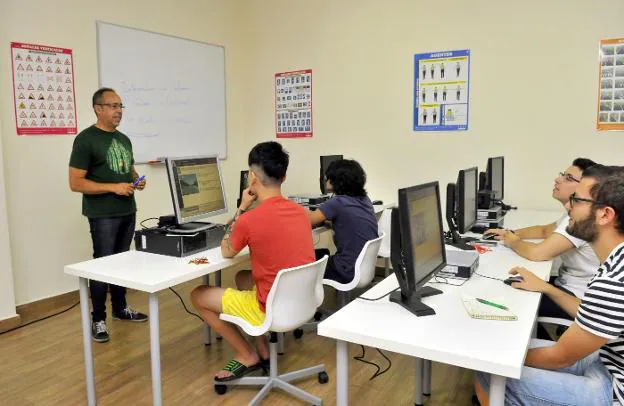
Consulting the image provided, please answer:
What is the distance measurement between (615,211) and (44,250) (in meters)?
3.78

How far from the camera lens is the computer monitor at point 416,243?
1.66 meters

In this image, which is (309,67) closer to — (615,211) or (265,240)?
(265,240)

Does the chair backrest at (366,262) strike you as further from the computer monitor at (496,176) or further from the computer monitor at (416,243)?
the computer monitor at (496,176)

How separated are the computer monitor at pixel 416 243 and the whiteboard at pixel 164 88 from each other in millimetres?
3174

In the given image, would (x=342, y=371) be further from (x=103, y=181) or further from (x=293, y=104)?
(x=293, y=104)

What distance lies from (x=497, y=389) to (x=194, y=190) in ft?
6.02

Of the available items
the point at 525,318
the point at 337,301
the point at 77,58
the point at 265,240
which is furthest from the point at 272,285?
the point at 77,58

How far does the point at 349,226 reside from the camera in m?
3.04

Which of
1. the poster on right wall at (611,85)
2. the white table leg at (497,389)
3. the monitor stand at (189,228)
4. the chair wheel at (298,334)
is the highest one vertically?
the poster on right wall at (611,85)

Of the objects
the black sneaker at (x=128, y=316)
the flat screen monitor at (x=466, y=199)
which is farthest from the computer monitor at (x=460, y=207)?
the black sneaker at (x=128, y=316)

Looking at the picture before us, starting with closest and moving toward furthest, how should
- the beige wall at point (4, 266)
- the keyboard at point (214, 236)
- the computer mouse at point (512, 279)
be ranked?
the computer mouse at point (512, 279) < the keyboard at point (214, 236) < the beige wall at point (4, 266)

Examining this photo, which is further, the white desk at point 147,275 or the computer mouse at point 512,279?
the white desk at point 147,275

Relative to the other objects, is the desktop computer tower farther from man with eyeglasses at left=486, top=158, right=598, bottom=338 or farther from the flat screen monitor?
man with eyeglasses at left=486, top=158, right=598, bottom=338

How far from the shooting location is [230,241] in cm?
231
